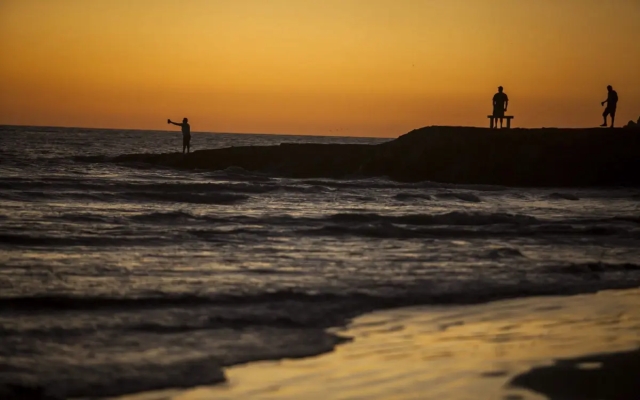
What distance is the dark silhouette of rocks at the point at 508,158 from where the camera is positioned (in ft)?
118

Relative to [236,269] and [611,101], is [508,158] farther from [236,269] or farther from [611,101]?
[236,269]

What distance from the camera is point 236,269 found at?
13.0 meters

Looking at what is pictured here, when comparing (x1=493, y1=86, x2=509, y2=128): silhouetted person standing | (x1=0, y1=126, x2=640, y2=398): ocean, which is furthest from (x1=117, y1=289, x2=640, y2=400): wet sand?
(x1=493, y1=86, x2=509, y2=128): silhouetted person standing

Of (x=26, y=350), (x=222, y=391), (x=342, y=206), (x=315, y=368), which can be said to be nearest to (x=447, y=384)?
(x=315, y=368)

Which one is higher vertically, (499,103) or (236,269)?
(499,103)

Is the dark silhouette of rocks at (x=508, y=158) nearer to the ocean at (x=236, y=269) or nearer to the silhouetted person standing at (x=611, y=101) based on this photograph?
the silhouetted person standing at (x=611, y=101)

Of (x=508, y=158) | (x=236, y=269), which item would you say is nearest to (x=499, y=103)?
(x=508, y=158)

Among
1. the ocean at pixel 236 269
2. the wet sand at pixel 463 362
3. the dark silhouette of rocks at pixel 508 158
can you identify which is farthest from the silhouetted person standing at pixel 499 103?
the wet sand at pixel 463 362

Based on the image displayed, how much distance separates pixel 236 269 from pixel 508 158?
26.4 m

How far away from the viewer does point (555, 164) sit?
36750 millimetres

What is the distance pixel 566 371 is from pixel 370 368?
67.8 inches

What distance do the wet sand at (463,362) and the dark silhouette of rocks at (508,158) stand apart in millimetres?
27290

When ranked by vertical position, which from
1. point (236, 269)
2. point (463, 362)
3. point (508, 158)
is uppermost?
point (508, 158)

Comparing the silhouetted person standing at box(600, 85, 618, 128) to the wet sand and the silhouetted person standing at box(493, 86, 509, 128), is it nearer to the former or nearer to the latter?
the silhouetted person standing at box(493, 86, 509, 128)
